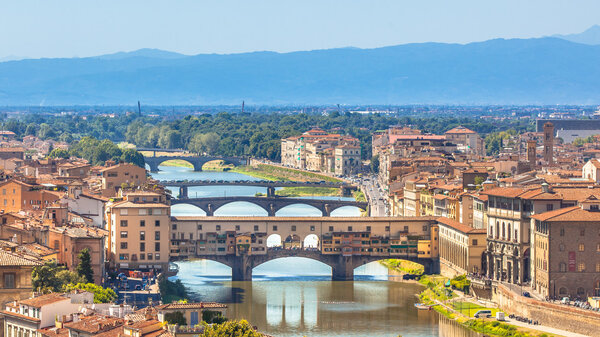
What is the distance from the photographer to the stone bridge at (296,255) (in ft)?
171

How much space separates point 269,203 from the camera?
77.3 m

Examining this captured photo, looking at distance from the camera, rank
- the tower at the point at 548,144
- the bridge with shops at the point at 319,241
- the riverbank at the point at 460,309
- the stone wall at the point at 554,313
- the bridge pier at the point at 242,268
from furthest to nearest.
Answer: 1. the tower at the point at 548,144
2. the bridge with shops at the point at 319,241
3. the bridge pier at the point at 242,268
4. the riverbank at the point at 460,309
5. the stone wall at the point at 554,313

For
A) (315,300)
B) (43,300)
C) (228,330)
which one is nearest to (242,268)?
(315,300)

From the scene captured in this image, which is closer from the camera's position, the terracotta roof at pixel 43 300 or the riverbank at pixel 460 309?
the terracotta roof at pixel 43 300

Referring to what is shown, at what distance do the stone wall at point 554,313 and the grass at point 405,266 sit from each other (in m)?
10.5

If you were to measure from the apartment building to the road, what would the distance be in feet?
71.0

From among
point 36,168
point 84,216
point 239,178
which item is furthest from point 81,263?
point 239,178

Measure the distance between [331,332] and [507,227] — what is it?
9109 millimetres

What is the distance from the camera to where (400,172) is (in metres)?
77.3

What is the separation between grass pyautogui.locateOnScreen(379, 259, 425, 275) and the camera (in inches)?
2124

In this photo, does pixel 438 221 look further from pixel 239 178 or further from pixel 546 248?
pixel 239 178

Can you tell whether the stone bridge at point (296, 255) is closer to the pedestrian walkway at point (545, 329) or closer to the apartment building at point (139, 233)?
the apartment building at point (139, 233)

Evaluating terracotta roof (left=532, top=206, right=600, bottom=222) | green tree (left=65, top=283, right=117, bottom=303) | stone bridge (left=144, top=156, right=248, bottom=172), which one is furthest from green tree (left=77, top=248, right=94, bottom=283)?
stone bridge (left=144, top=156, right=248, bottom=172)

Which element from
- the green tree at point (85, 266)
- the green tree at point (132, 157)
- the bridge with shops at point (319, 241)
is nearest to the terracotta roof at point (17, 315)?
the green tree at point (85, 266)
